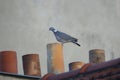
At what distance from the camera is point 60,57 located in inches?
448

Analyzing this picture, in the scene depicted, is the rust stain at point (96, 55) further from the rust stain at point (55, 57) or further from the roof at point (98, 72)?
the roof at point (98, 72)

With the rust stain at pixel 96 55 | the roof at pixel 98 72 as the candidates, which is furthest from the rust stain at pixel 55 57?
the roof at pixel 98 72

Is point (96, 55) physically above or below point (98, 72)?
above

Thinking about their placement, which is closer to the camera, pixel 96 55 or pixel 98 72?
pixel 98 72

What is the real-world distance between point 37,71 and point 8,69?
62 centimetres

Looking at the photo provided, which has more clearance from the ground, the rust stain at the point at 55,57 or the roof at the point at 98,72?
the rust stain at the point at 55,57

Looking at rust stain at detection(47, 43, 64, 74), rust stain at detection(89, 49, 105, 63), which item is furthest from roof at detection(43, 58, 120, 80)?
rust stain at detection(89, 49, 105, 63)

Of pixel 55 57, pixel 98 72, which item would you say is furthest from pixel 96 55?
pixel 98 72

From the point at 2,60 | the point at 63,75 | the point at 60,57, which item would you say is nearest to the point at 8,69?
the point at 2,60

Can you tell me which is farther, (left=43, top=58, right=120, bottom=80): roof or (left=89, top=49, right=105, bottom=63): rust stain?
(left=89, top=49, right=105, bottom=63): rust stain

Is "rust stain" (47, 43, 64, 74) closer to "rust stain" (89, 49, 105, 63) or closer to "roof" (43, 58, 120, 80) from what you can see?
"rust stain" (89, 49, 105, 63)

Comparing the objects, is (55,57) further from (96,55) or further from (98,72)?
(98,72)

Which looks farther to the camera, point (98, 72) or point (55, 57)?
point (55, 57)

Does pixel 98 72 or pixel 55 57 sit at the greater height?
pixel 55 57
